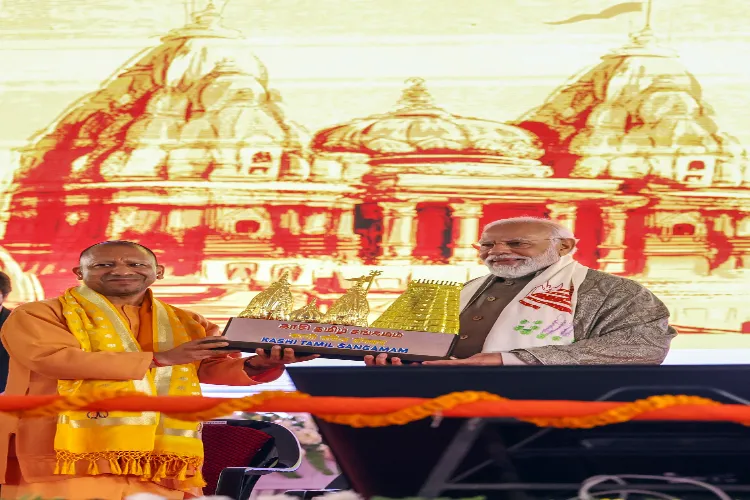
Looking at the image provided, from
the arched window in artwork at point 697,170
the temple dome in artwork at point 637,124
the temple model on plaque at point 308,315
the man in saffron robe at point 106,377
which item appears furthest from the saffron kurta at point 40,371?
the arched window in artwork at point 697,170

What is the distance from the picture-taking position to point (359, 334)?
296 centimetres

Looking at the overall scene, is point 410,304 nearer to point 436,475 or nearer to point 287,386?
point 436,475

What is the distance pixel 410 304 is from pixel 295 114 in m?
2.56

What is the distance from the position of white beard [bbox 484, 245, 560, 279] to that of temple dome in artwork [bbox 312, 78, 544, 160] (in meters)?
1.95

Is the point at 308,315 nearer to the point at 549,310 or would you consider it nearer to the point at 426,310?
the point at 426,310

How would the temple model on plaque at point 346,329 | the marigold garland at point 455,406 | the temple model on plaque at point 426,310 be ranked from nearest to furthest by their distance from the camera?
the marigold garland at point 455,406, the temple model on plaque at point 346,329, the temple model on plaque at point 426,310

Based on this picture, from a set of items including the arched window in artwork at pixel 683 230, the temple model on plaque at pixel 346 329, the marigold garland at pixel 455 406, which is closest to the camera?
the marigold garland at pixel 455 406

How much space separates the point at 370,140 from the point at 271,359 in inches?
106

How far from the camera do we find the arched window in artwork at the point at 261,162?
5.68 meters

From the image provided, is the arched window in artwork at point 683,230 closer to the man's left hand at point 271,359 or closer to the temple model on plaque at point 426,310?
the temple model on plaque at point 426,310

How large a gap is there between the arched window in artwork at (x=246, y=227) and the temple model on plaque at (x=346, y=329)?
232cm

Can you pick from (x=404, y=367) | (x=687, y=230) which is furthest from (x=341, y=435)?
(x=687, y=230)

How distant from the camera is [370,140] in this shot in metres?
5.66

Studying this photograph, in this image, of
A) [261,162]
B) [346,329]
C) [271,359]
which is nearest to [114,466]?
[271,359]
